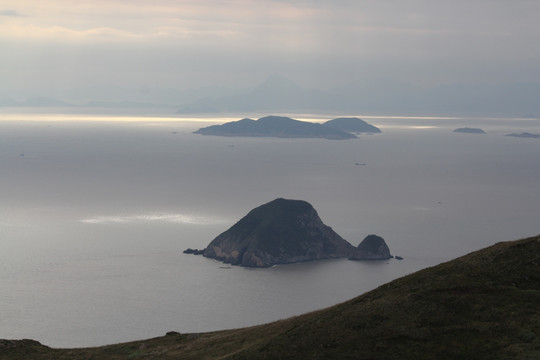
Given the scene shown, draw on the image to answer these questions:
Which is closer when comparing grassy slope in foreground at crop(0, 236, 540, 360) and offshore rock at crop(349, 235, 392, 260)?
grassy slope in foreground at crop(0, 236, 540, 360)

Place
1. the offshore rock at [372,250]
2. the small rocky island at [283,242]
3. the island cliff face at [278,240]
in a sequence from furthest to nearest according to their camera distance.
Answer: the offshore rock at [372,250] < the small rocky island at [283,242] < the island cliff face at [278,240]

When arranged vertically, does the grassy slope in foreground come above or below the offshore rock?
above

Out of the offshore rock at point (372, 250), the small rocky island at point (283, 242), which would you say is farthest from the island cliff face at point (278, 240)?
the offshore rock at point (372, 250)

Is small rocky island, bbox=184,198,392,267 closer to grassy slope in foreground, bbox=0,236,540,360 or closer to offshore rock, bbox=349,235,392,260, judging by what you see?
offshore rock, bbox=349,235,392,260

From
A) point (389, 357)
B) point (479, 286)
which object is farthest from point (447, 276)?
point (389, 357)

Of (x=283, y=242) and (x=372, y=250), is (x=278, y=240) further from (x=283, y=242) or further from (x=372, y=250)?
(x=372, y=250)

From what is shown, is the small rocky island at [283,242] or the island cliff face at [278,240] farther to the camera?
the small rocky island at [283,242]

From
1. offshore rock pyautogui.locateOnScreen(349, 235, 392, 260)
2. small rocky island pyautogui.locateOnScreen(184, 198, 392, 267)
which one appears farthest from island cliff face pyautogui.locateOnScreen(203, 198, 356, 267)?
offshore rock pyautogui.locateOnScreen(349, 235, 392, 260)

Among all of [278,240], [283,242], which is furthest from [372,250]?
[278,240]

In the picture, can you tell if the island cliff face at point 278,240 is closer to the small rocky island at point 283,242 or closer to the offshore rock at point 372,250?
the small rocky island at point 283,242
